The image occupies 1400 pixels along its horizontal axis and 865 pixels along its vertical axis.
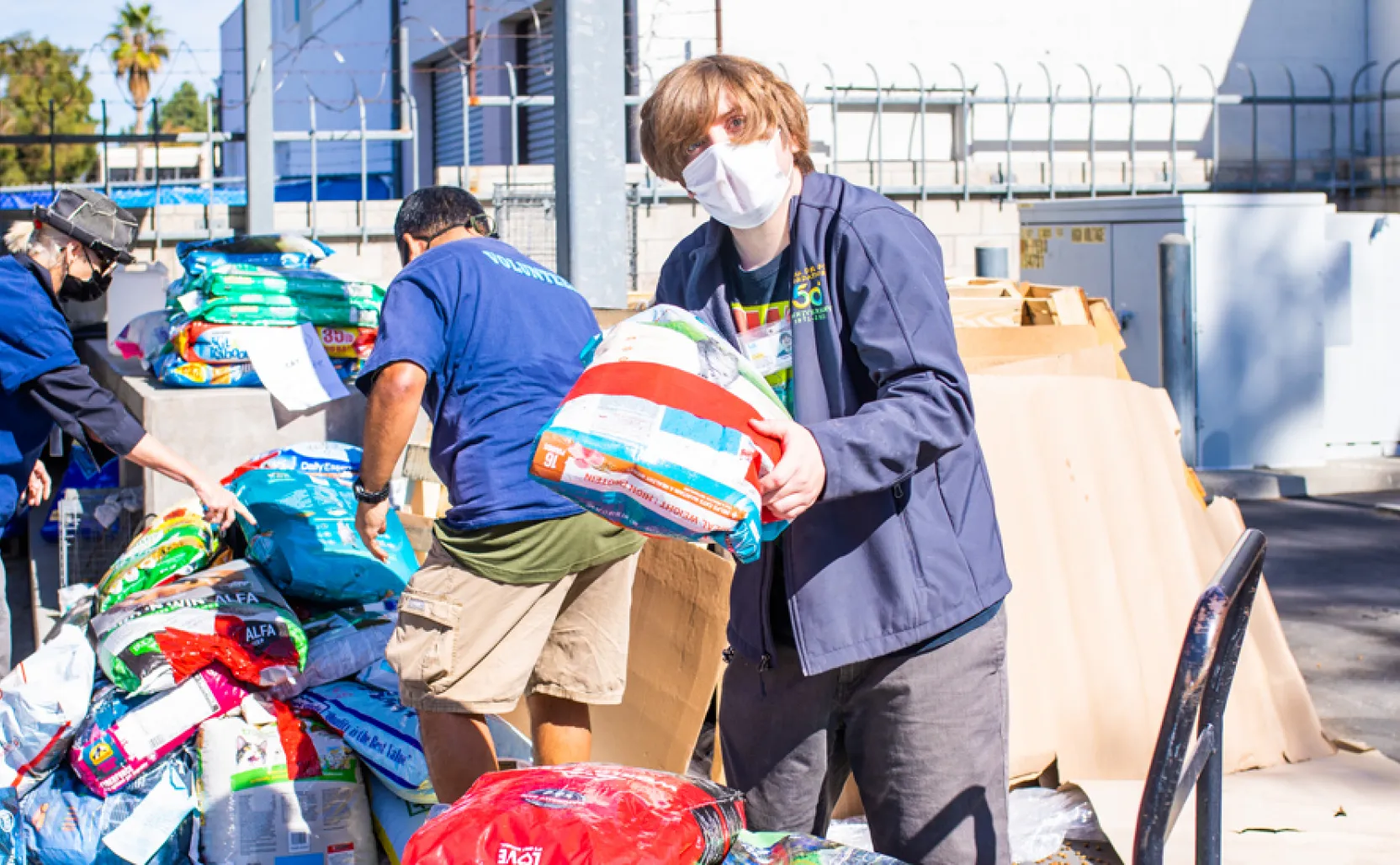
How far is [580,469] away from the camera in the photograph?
186cm

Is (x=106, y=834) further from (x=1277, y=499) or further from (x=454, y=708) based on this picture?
(x=1277, y=499)

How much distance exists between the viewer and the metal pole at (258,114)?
8938mm

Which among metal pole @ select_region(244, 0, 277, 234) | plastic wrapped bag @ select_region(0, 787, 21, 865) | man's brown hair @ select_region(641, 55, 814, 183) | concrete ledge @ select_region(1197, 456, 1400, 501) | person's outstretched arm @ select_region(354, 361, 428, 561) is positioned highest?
metal pole @ select_region(244, 0, 277, 234)

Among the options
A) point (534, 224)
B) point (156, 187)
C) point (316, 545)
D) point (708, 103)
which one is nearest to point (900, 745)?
point (708, 103)

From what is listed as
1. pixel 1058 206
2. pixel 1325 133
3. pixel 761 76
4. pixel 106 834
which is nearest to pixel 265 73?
pixel 1058 206

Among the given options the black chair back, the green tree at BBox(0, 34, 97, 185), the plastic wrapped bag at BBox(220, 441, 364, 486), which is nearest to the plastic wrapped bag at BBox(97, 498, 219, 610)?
the plastic wrapped bag at BBox(220, 441, 364, 486)

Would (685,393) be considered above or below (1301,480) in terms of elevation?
above

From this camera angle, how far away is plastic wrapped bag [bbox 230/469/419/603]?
4.27 metres

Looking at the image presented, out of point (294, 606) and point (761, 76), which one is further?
point (294, 606)

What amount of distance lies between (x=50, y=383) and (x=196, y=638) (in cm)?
88

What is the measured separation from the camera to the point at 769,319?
2236 mm

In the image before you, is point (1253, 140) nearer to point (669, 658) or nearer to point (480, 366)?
point (669, 658)

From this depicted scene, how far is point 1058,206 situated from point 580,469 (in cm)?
812

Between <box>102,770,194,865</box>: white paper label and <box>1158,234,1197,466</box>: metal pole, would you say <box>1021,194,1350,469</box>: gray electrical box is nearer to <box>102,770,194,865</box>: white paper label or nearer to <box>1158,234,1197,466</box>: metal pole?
<box>1158,234,1197,466</box>: metal pole
